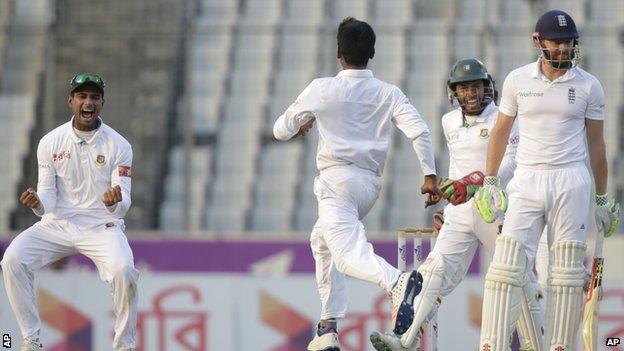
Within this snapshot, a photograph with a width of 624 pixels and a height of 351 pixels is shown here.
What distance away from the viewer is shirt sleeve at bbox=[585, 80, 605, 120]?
9203 millimetres

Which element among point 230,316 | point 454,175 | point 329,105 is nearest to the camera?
point 329,105

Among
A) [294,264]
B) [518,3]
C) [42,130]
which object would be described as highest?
[518,3]

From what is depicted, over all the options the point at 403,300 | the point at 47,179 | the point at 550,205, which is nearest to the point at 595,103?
the point at 550,205

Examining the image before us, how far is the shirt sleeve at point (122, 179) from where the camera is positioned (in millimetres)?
10523

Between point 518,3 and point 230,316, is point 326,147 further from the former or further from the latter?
point 518,3

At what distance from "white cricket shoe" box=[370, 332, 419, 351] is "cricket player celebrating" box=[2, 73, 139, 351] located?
200 cm

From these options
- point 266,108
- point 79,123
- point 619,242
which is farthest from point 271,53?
point 79,123

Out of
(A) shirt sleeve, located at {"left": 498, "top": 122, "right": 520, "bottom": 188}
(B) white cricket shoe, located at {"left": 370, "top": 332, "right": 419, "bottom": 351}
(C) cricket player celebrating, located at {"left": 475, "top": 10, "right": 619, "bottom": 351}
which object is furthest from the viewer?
(A) shirt sleeve, located at {"left": 498, "top": 122, "right": 520, "bottom": 188}

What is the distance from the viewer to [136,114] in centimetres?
1853

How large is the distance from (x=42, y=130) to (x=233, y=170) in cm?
212

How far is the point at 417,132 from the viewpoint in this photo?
973 centimetres

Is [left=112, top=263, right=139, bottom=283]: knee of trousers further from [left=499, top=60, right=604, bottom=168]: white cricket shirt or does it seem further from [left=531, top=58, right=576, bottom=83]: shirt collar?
[left=531, top=58, right=576, bottom=83]: shirt collar

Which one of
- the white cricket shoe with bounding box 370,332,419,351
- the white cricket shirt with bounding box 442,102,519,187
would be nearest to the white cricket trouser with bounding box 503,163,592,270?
the white cricket shoe with bounding box 370,332,419,351

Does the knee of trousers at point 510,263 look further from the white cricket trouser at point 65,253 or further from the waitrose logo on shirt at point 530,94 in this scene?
the white cricket trouser at point 65,253
